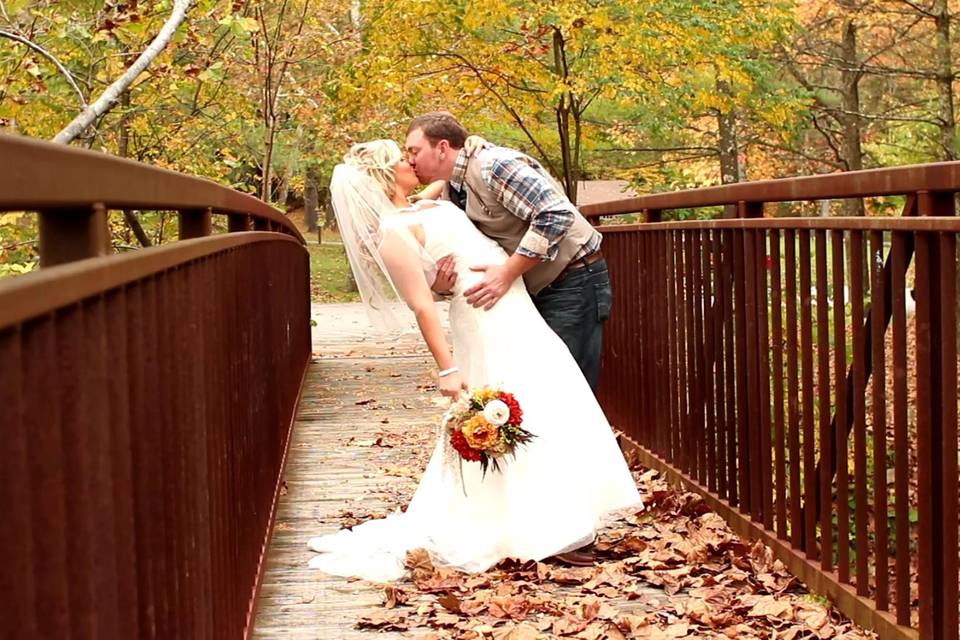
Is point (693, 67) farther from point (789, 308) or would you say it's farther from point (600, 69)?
point (789, 308)

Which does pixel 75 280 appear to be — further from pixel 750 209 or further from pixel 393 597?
pixel 750 209

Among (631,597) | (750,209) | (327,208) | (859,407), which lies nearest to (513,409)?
(631,597)

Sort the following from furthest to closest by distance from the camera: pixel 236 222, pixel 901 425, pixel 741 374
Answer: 1. pixel 741 374
2. pixel 236 222
3. pixel 901 425

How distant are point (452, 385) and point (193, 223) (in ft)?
8.45

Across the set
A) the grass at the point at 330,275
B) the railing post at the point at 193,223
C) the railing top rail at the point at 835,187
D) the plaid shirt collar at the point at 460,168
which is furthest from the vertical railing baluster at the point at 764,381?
the grass at the point at 330,275

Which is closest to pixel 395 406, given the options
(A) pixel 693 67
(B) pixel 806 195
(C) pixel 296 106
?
(B) pixel 806 195

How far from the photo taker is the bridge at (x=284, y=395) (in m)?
1.66

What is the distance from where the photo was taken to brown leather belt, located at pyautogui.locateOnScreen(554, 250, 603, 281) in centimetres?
666

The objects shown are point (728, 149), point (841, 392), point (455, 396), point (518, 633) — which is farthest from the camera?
→ point (728, 149)

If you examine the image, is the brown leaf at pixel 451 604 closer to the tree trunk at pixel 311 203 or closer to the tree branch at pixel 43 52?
the tree branch at pixel 43 52

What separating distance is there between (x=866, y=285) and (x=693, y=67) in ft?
45.3

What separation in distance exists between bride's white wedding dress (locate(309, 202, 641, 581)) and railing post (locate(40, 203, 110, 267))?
385cm

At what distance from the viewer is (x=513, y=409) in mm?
5734

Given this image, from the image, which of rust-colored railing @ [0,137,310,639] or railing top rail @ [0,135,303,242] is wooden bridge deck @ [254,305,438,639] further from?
railing top rail @ [0,135,303,242]
